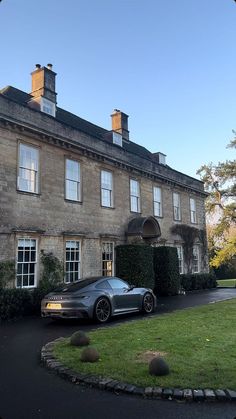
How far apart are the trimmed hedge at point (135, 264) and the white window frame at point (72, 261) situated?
9.22 ft

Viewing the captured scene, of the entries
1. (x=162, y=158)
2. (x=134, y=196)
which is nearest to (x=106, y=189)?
(x=134, y=196)

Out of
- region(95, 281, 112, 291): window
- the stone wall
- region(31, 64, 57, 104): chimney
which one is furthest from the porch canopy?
region(95, 281, 112, 291): window

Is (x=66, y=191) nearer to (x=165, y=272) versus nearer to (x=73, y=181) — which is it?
(x=73, y=181)

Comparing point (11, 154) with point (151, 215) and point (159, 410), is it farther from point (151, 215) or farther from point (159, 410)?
point (159, 410)

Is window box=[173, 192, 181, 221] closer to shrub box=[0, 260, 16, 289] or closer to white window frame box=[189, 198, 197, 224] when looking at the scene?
white window frame box=[189, 198, 197, 224]

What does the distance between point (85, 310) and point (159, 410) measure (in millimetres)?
6721

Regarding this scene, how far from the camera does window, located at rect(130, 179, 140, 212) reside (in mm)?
23350

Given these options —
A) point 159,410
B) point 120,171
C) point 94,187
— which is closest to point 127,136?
point 120,171

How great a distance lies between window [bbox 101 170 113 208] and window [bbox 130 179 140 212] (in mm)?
2171

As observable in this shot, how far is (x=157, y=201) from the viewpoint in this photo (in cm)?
2591

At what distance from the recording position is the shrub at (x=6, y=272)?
14.5 m

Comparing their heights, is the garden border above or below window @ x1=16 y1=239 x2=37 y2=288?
below

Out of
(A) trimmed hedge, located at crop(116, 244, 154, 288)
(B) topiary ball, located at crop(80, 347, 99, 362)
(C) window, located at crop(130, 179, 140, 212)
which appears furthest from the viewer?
(C) window, located at crop(130, 179, 140, 212)

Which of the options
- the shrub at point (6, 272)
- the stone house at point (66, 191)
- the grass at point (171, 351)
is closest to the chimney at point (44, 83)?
the stone house at point (66, 191)
